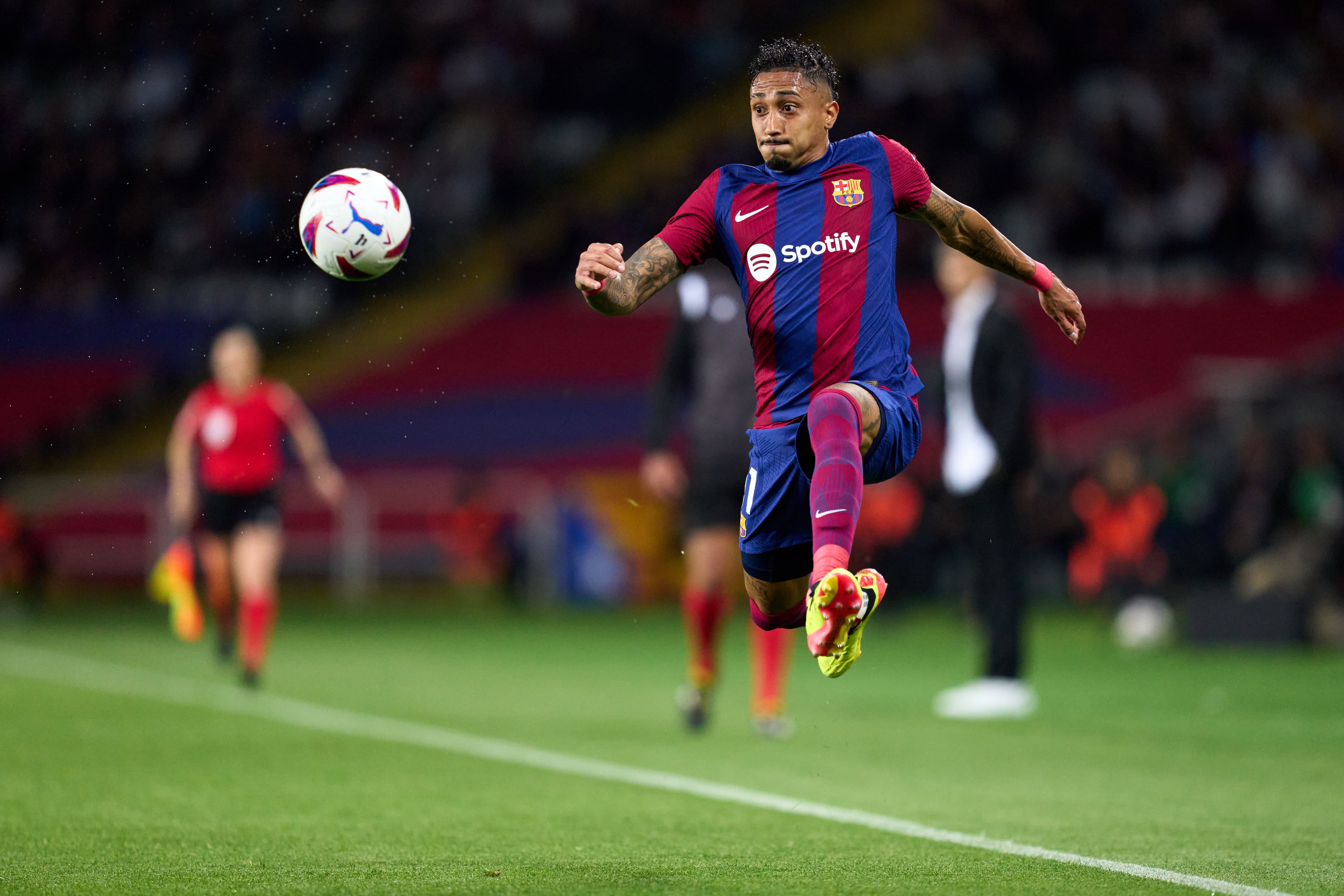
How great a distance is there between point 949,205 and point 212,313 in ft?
57.9

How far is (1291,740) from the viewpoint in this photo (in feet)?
26.2

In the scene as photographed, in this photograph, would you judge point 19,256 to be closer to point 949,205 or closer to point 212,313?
point 212,313

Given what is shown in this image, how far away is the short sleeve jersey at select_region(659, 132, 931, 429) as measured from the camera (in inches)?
218

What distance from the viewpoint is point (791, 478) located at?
5.55 meters

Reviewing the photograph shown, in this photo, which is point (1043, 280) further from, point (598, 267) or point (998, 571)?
point (998, 571)

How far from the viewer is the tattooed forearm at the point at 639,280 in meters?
5.17

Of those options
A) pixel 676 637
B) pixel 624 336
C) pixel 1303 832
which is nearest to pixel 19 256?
pixel 624 336

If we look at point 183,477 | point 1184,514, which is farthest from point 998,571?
point 1184,514

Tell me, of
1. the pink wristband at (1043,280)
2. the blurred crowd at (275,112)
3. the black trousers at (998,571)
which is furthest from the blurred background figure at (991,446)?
the blurred crowd at (275,112)

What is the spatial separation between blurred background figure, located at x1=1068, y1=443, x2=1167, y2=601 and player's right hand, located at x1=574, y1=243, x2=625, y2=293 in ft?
34.7

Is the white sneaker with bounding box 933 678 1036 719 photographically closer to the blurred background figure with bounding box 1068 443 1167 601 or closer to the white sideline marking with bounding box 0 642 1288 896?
the white sideline marking with bounding box 0 642 1288 896

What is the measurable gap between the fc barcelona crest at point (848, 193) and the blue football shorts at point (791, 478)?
1.94 ft

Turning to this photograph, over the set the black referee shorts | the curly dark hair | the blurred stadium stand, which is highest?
the blurred stadium stand

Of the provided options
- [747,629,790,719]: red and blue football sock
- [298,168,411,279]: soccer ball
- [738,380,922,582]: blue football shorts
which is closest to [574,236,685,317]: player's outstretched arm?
[738,380,922,582]: blue football shorts
